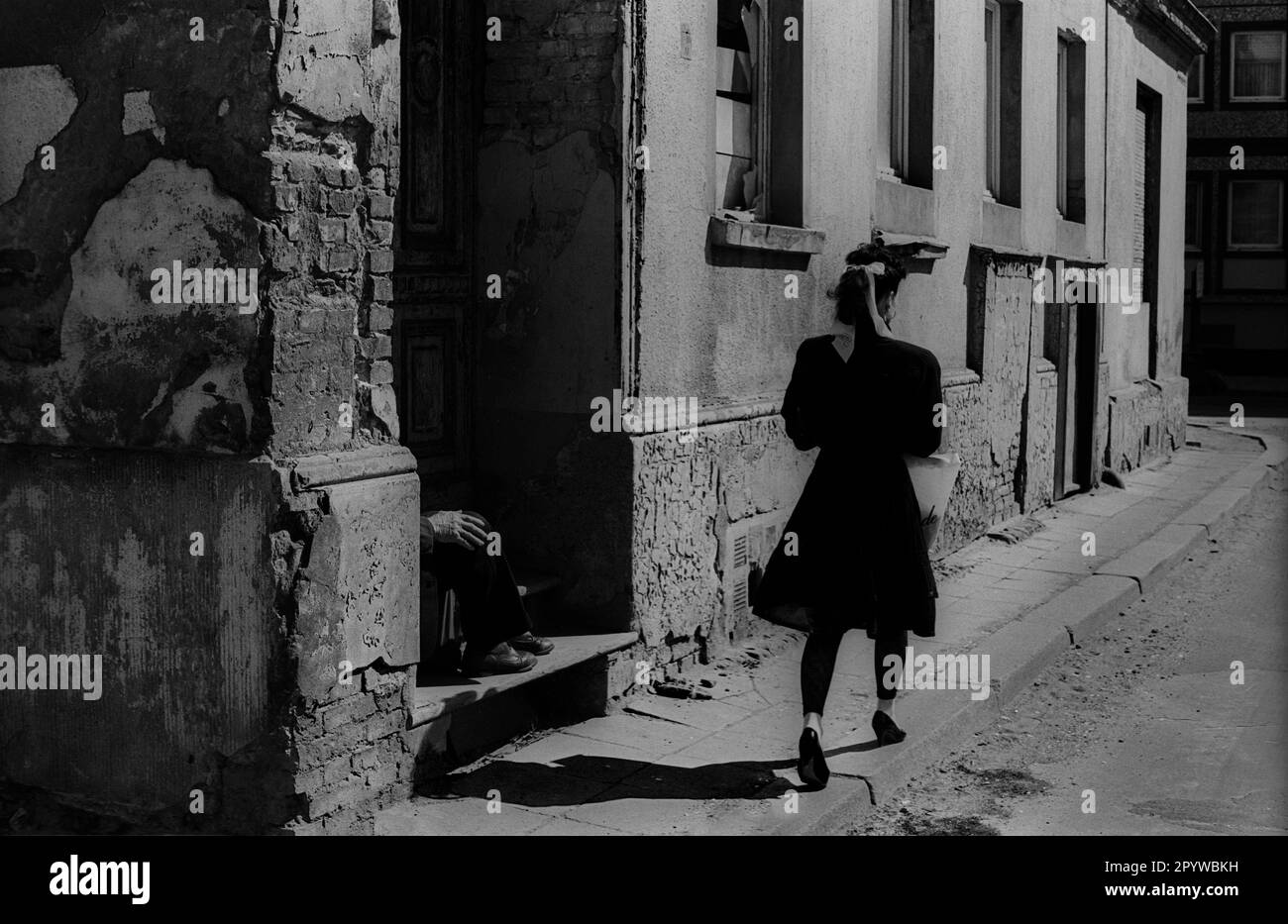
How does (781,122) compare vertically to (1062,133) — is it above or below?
below

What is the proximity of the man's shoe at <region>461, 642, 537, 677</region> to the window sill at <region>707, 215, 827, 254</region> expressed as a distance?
2.47 meters

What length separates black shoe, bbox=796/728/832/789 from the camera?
5.34 m

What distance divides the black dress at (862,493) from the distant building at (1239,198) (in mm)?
29582

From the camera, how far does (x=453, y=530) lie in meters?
5.46

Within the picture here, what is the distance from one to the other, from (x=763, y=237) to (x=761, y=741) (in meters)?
2.78

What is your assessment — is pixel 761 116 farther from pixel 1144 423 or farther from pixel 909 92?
pixel 1144 423

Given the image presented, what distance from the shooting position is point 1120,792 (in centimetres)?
573

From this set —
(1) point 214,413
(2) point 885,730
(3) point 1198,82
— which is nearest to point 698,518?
(2) point 885,730

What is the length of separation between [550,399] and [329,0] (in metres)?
2.29

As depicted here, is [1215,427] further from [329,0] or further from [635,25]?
[329,0]

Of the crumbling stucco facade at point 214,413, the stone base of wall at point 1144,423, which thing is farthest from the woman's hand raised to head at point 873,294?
the stone base of wall at point 1144,423

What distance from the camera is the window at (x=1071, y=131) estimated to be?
14.2 m

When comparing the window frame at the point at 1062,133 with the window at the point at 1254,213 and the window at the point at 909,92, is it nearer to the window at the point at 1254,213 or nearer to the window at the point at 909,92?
the window at the point at 909,92

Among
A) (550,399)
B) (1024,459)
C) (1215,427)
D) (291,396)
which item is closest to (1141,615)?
(1024,459)
